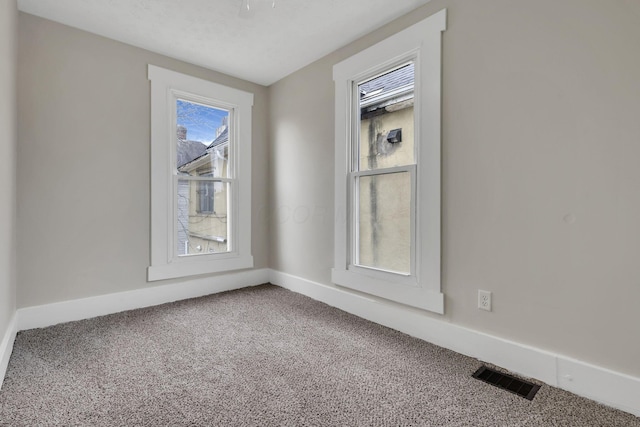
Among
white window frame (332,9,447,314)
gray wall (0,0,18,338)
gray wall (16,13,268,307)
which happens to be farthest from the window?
white window frame (332,9,447,314)

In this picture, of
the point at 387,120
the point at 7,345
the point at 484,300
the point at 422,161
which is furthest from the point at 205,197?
the point at 484,300

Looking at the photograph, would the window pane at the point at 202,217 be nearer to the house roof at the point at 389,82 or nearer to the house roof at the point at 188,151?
the house roof at the point at 188,151

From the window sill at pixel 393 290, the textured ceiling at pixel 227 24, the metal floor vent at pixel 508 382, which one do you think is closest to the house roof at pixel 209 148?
the textured ceiling at pixel 227 24

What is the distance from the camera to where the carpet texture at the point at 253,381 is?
1.46m

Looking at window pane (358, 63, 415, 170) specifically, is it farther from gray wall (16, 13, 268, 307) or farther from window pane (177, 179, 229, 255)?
gray wall (16, 13, 268, 307)

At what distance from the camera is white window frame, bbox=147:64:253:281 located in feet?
9.99

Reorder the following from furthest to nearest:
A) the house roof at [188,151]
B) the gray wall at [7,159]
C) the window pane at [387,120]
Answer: the house roof at [188,151], the window pane at [387,120], the gray wall at [7,159]

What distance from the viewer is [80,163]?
266cm

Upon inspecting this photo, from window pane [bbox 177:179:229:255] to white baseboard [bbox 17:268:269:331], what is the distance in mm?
342

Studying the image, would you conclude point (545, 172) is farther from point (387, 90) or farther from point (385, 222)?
point (387, 90)

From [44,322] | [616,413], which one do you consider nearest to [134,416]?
[44,322]

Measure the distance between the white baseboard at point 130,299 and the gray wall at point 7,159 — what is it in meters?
0.23

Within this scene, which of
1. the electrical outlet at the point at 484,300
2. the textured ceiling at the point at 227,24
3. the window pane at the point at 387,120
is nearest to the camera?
the electrical outlet at the point at 484,300

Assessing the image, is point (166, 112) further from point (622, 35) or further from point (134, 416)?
point (622, 35)
